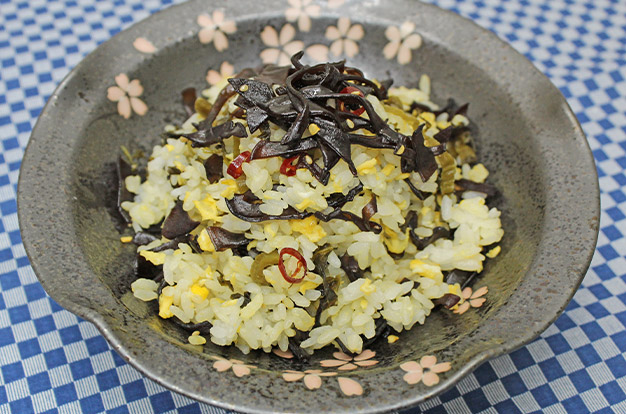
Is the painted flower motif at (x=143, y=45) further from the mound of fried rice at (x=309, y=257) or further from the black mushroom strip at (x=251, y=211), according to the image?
the black mushroom strip at (x=251, y=211)

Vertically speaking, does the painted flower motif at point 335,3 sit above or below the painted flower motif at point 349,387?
above

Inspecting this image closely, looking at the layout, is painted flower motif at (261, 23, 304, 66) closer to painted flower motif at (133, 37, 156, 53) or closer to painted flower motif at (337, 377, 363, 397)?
painted flower motif at (133, 37, 156, 53)

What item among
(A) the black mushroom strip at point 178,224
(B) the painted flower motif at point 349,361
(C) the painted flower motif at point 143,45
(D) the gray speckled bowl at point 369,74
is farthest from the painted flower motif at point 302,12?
(B) the painted flower motif at point 349,361

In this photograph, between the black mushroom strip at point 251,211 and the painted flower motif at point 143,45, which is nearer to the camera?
the black mushroom strip at point 251,211

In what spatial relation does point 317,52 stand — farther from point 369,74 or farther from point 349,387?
point 349,387

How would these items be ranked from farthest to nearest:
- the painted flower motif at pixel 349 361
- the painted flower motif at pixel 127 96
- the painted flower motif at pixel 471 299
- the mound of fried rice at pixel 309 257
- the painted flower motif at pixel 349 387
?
the painted flower motif at pixel 127 96
the painted flower motif at pixel 471 299
the mound of fried rice at pixel 309 257
the painted flower motif at pixel 349 361
the painted flower motif at pixel 349 387

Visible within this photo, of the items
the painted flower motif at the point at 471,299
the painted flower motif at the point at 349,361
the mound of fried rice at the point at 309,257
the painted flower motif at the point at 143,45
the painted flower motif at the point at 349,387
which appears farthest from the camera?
the painted flower motif at the point at 143,45
